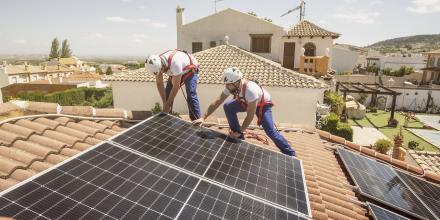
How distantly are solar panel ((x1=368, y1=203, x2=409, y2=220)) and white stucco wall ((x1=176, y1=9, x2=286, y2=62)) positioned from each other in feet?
81.8

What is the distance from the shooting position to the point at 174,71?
672cm

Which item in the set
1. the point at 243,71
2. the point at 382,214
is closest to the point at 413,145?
the point at 243,71

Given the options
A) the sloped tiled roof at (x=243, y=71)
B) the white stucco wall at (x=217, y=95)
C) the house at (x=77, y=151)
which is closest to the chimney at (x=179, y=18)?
the sloped tiled roof at (x=243, y=71)

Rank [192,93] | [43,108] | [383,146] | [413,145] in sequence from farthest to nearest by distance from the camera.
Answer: [413,145] < [383,146] < [192,93] < [43,108]

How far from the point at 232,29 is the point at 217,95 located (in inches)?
513

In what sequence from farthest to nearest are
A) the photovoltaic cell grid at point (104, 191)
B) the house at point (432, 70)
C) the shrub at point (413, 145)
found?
the house at point (432, 70)
the shrub at point (413, 145)
the photovoltaic cell grid at point (104, 191)

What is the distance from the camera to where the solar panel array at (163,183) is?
280cm

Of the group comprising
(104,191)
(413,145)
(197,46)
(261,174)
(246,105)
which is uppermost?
(197,46)

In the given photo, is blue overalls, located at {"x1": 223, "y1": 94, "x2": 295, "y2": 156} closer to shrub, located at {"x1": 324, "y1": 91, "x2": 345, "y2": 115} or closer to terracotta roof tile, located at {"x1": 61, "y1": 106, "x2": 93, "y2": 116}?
terracotta roof tile, located at {"x1": 61, "y1": 106, "x2": 93, "y2": 116}

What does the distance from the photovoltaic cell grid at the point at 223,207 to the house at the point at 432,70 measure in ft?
218

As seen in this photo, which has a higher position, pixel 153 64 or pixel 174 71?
pixel 153 64

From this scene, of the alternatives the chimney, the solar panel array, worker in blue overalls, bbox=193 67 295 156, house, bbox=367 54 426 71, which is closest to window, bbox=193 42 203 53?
the chimney

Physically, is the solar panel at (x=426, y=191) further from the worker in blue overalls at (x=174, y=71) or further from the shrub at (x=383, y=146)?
the shrub at (x=383, y=146)

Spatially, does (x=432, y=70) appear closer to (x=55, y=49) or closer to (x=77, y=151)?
(x=77, y=151)
